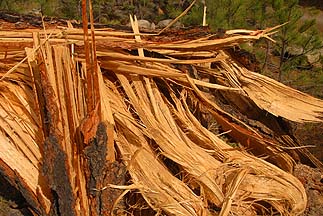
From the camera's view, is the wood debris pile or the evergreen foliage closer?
the wood debris pile

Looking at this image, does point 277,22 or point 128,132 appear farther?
point 277,22

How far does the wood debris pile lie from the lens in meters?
2.19

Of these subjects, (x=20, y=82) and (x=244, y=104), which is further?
(x=244, y=104)

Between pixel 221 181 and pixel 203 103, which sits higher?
pixel 203 103

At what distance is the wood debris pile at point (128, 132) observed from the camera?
7.18 feet

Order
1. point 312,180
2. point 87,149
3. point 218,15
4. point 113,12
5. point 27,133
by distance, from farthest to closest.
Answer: point 113,12 < point 218,15 < point 312,180 < point 27,133 < point 87,149

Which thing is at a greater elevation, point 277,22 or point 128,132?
point 128,132

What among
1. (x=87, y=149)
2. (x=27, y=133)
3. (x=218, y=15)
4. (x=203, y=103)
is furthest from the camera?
(x=218, y=15)

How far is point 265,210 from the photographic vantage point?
2.45 meters

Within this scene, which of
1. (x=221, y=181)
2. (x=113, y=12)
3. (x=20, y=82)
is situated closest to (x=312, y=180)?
(x=221, y=181)

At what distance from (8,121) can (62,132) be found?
0.34 metres

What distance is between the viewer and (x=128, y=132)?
236cm

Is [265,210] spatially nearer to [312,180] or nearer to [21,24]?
[312,180]

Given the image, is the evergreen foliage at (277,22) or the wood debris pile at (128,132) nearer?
the wood debris pile at (128,132)
